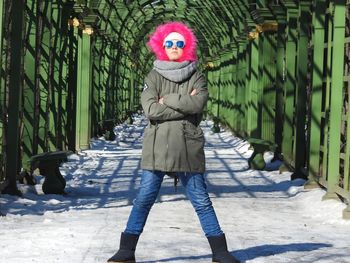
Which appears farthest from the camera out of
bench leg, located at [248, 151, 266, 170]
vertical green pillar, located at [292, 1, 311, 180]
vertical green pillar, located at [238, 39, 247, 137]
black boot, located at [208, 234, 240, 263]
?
vertical green pillar, located at [238, 39, 247, 137]

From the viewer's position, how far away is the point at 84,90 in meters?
19.3

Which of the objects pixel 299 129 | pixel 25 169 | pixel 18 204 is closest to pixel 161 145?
pixel 18 204

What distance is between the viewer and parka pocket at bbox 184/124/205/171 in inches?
215

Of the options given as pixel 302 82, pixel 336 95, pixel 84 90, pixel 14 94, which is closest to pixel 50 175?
pixel 14 94

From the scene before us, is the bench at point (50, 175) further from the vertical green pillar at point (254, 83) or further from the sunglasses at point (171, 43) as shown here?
the vertical green pillar at point (254, 83)

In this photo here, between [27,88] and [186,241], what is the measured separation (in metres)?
5.63

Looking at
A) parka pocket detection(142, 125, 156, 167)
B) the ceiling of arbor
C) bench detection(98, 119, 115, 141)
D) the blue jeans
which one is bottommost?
bench detection(98, 119, 115, 141)

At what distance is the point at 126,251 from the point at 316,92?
6078 mm

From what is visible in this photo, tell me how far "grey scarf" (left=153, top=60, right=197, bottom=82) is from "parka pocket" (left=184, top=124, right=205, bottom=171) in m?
0.33

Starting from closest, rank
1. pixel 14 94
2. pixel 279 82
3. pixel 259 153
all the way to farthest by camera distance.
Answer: pixel 14 94, pixel 259 153, pixel 279 82

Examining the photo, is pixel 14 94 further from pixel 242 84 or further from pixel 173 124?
pixel 242 84

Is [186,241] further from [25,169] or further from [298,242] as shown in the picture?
[25,169]

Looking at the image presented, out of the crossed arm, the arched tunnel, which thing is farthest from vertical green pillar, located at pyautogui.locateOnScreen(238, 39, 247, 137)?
the crossed arm

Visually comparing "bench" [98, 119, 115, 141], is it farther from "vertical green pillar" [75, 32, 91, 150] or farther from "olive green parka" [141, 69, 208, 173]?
"olive green parka" [141, 69, 208, 173]
